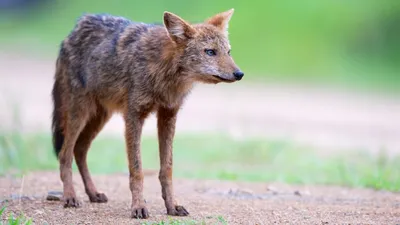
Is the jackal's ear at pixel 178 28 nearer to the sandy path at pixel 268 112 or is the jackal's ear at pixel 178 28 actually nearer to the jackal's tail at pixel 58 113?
the jackal's tail at pixel 58 113

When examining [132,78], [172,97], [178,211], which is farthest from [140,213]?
[132,78]

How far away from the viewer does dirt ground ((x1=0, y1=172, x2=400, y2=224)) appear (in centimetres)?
705

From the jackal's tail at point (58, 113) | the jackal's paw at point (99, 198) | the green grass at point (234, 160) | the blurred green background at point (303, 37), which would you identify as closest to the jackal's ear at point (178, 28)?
the jackal's tail at point (58, 113)

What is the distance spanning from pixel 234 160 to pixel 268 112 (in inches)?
245

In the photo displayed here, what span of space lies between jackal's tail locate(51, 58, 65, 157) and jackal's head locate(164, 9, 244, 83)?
1.74 metres

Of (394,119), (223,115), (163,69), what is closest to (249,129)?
(223,115)

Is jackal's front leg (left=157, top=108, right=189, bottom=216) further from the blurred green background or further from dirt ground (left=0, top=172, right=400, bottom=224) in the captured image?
the blurred green background

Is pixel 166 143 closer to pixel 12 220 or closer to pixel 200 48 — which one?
pixel 200 48

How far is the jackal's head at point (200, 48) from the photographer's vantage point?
736cm

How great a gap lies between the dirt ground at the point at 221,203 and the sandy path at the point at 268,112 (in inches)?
166

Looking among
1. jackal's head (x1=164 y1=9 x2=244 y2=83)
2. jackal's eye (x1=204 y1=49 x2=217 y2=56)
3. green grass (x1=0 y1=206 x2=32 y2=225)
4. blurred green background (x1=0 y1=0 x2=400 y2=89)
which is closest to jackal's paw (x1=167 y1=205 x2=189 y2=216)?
jackal's head (x1=164 y1=9 x2=244 y2=83)

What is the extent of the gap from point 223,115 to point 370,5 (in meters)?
10.7

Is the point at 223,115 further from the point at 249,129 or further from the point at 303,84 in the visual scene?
the point at 303,84

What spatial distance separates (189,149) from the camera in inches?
523
